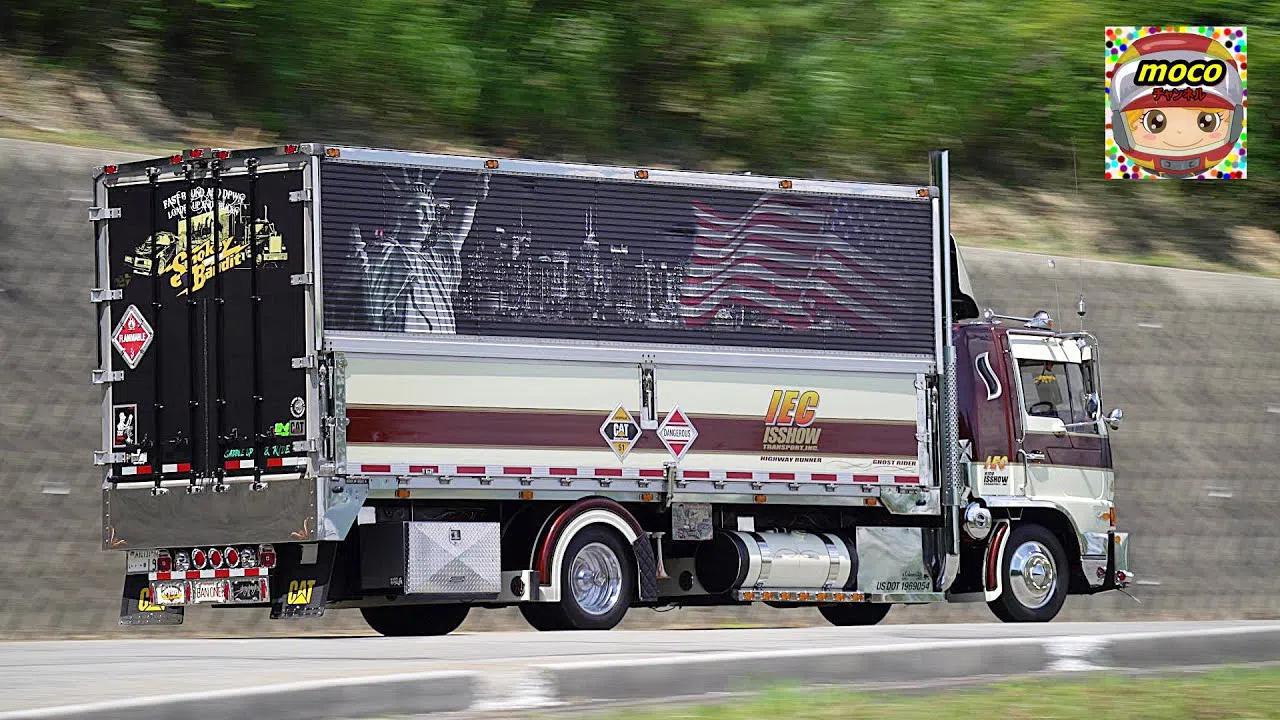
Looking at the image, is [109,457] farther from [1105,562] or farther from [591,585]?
[1105,562]

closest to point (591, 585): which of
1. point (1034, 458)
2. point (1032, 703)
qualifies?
point (1034, 458)

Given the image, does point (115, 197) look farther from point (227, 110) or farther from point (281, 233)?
point (227, 110)

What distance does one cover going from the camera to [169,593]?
15820 mm

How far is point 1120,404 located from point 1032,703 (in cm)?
1600

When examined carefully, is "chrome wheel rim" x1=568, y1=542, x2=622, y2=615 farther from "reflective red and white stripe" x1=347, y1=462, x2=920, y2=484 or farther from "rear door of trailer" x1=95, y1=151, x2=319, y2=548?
"rear door of trailer" x1=95, y1=151, x2=319, y2=548

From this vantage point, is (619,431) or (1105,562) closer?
(619,431)

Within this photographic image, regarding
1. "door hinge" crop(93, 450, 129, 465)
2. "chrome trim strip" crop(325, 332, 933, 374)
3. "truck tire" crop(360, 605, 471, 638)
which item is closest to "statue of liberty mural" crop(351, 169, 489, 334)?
"chrome trim strip" crop(325, 332, 933, 374)

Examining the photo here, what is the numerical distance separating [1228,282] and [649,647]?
15.4m

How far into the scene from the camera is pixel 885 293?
1827cm

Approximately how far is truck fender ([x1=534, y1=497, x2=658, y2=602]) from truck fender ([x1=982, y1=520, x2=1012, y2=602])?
3.93m

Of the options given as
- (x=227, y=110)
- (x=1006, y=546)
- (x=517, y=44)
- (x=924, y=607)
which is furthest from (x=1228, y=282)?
(x=227, y=110)

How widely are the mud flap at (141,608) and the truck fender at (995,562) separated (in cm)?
762

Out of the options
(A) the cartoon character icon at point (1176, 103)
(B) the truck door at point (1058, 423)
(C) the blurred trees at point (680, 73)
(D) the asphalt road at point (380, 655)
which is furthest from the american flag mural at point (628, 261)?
(A) the cartoon character icon at point (1176, 103)

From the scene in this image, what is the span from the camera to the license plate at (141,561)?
631 inches
